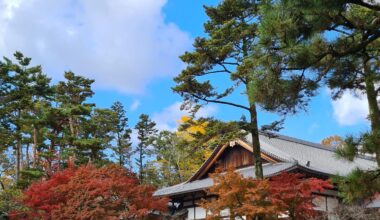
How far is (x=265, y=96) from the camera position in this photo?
6035mm

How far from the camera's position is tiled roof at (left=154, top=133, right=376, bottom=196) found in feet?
59.9

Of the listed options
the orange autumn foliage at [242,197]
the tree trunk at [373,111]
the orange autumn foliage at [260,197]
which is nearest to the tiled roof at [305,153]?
the orange autumn foliage at [260,197]

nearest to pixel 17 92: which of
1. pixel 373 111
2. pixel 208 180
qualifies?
pixel 208 180

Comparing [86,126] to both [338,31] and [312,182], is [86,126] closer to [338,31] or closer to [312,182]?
[312,182]

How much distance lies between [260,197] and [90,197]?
4.78 meters

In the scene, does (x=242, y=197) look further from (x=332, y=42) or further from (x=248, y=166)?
(x=248, y=166)

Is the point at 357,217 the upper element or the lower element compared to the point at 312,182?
lower

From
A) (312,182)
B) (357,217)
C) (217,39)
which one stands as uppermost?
(217,39)

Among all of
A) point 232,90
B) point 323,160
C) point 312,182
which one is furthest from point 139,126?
point 312,182

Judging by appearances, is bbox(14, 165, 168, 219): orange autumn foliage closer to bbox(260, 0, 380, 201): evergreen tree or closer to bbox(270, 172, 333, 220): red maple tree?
bbox(270, 172, 333, 220): red maple tree

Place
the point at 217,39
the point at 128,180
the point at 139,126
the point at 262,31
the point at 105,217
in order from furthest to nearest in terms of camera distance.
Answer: the point at 139,126 → the point at 217,39 → the point at 128,180 → the point at 105,217 → the point at 262,31

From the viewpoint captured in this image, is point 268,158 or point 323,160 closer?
point 268,158

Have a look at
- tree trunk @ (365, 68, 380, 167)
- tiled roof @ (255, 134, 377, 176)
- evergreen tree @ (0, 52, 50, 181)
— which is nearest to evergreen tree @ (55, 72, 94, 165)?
evergreen tree @ (0, 52, 50, 181)

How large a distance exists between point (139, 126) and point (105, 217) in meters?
28.1
